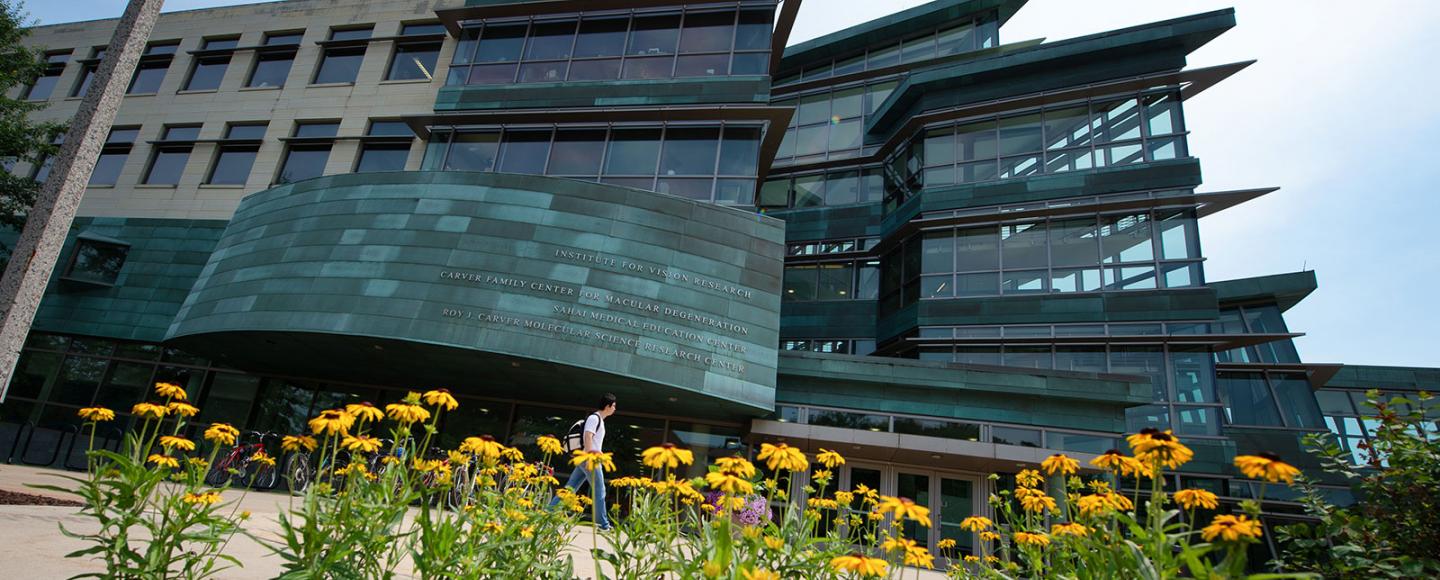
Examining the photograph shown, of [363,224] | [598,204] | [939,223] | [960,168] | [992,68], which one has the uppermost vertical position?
[992,68]

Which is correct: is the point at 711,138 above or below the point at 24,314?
above

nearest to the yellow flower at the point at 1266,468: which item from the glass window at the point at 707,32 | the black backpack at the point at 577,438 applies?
the black backpack at the point at 577,438

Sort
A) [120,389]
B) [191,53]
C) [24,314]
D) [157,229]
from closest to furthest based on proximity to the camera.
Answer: [24,314] < [120,389] < [157,229] < [191,53]

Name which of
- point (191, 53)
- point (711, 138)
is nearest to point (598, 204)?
point (711, 138)

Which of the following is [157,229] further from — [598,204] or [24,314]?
[24,314]

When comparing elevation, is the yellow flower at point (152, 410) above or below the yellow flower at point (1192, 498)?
below

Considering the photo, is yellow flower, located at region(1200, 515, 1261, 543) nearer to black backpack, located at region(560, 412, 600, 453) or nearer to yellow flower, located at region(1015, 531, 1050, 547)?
yellow flower, located at region(1015, 531, 1050, 547)

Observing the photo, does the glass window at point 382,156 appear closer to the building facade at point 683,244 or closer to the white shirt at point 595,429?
the building facade at point 683,244

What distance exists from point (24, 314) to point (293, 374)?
15.6 meters

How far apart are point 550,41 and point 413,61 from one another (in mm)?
5601

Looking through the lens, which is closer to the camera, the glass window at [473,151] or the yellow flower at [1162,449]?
the yellow flower at [1162,449]

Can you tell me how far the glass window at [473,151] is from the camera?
63.6 feet

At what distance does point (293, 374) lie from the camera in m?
18.6

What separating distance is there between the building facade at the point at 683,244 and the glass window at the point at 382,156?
0.14 meters
